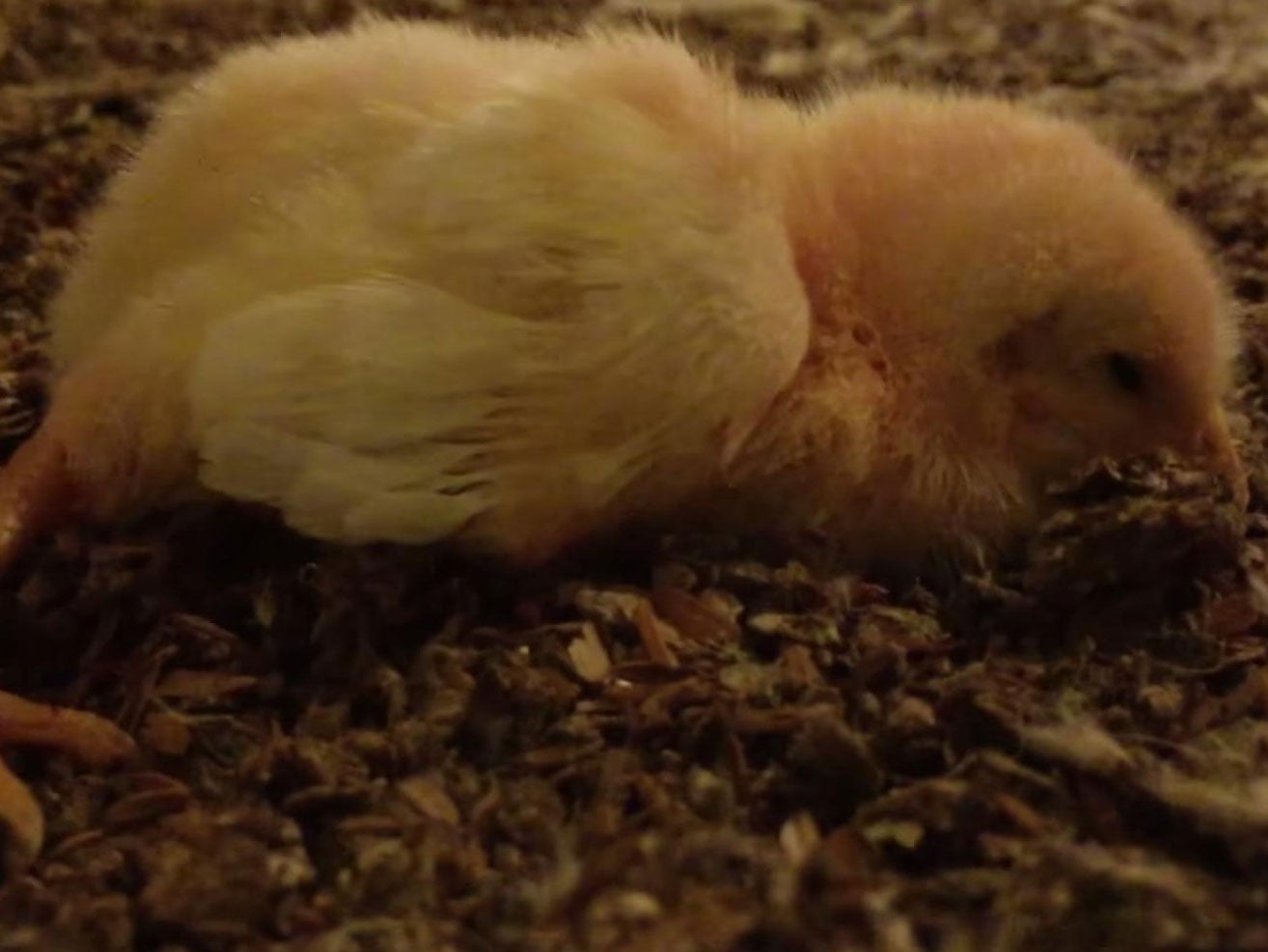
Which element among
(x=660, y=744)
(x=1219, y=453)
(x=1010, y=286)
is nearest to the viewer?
(x=660, y=744)

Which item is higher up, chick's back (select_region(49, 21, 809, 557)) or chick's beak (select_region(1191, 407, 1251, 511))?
chick's back (select_region(49, 21, 809, 557))

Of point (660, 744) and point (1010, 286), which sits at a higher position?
point (1010, 286)

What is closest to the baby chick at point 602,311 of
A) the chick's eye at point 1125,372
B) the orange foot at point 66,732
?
the chick's eye at point 1125,372

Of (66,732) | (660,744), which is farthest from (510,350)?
(66,732)

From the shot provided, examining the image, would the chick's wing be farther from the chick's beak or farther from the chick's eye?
the chick's beak

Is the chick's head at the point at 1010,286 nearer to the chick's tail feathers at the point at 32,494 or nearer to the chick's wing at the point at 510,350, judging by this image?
the chick's wing at the point at 510,350

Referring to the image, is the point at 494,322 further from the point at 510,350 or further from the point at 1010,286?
the point at 1010,286

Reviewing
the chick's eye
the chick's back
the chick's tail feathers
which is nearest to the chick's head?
A: the chick's eye

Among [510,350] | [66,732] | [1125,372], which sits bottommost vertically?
[66,732]
